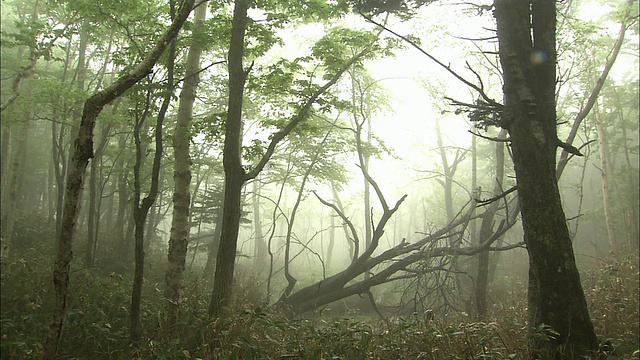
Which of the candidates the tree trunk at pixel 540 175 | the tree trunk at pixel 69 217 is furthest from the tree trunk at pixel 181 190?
the tree trunk at pixel 540 175

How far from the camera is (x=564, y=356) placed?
12.4 feet

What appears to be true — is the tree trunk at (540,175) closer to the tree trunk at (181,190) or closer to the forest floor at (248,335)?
the forest floor at (248,335)

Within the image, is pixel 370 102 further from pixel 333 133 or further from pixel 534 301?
pixel 534 301

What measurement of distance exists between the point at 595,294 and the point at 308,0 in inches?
351

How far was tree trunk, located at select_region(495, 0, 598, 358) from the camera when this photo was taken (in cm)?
385

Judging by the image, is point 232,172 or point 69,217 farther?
point 232,172

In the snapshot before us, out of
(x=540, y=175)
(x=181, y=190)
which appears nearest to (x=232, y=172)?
(x=181, y=190)

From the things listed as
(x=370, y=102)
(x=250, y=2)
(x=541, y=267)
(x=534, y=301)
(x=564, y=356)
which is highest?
(x=370, y=102)

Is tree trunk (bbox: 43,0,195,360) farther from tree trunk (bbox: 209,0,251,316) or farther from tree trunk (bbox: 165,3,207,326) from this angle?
tree trunk (bbox: 165,3,207,326)

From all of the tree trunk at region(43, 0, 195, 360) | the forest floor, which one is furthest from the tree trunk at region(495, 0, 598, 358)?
the tree trunk at region(43, 0, 195, 360)

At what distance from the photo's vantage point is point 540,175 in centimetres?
409

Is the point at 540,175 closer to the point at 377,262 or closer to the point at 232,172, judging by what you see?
the point at 232,172

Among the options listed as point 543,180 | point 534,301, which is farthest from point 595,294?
point 543,180

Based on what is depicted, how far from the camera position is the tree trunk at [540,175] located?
385 centimetres
